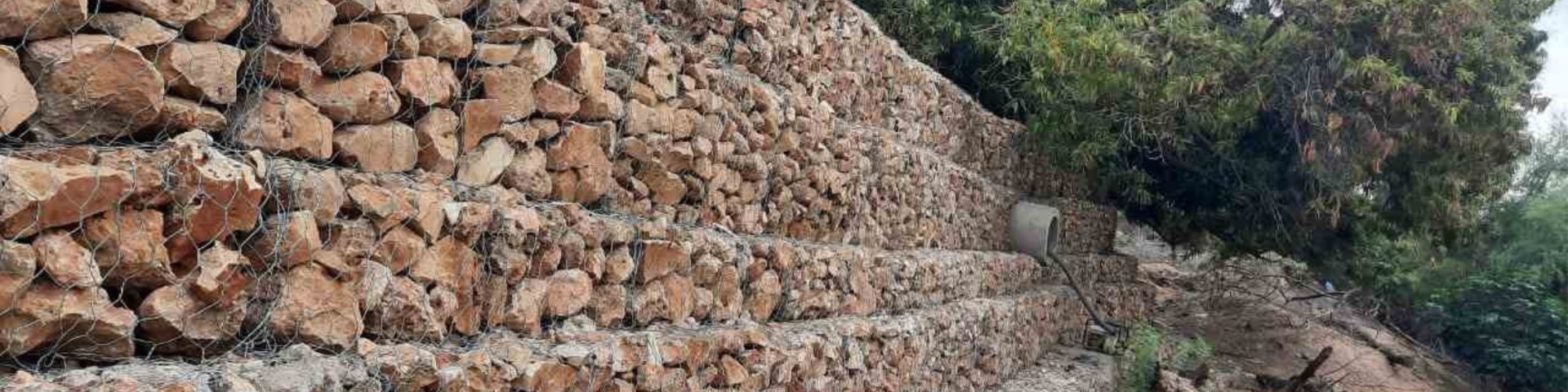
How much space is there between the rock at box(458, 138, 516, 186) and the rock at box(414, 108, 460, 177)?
5 cm

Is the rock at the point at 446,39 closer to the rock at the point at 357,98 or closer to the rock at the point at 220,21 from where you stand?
the rock at the point at 357,98

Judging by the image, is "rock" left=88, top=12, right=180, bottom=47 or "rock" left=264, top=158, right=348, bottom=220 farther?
"rock" left=264, top=158, right=348, bottom=220

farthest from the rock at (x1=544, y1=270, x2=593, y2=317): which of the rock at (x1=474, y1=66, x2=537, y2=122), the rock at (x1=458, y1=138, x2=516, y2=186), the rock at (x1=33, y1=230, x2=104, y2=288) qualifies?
the rock at (x1=33, y1=230, x2=104, y2=288)

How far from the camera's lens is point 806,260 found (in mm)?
5113

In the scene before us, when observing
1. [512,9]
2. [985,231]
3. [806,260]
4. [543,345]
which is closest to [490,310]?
[543,345]

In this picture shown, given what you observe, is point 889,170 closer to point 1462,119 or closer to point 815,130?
point 815,130

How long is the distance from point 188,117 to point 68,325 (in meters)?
0.44

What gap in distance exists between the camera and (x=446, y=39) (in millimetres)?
2781

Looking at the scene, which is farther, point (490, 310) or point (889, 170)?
point (889, 170)

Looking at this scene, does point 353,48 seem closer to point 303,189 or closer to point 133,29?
point 303,189

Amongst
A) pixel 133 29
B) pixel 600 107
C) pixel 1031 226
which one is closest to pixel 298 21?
pixel 133 29

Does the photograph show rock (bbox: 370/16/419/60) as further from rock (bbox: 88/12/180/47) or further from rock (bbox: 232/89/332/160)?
rock (bbox: 88/12/180/47)

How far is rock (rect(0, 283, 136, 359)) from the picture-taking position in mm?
1853

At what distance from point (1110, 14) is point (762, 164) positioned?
305 inches
